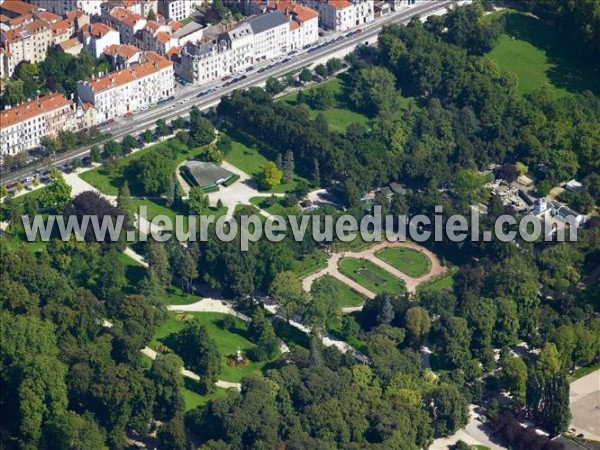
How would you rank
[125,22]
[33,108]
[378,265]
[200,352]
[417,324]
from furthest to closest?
[125,22]
[33,108]
[378,265]
[417,324]
[200,352]

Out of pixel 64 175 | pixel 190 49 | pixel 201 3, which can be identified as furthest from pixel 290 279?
pixel 201 3

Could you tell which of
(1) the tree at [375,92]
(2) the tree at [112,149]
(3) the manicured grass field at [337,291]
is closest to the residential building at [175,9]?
(1) the tree at [375,92]

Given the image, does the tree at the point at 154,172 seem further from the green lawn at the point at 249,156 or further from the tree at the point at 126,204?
the green lawn at the point at 249,156

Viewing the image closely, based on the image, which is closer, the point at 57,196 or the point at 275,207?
the point at 57,196

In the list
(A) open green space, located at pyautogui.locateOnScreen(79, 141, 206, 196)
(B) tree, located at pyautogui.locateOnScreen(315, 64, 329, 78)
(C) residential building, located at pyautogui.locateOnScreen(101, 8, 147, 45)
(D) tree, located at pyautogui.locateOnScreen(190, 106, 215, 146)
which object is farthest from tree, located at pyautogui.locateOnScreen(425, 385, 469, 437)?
(C) residential building, located at pyautogui.locateOnScreen(101, 8, 147, 45)

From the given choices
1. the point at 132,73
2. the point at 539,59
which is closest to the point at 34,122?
the point at 132,73

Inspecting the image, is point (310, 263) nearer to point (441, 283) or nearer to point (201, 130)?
point (441, 283)

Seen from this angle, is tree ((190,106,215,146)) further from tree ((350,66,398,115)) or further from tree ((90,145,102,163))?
tree ((350,66,398,115))

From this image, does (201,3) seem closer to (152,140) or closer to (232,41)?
(232,41)
